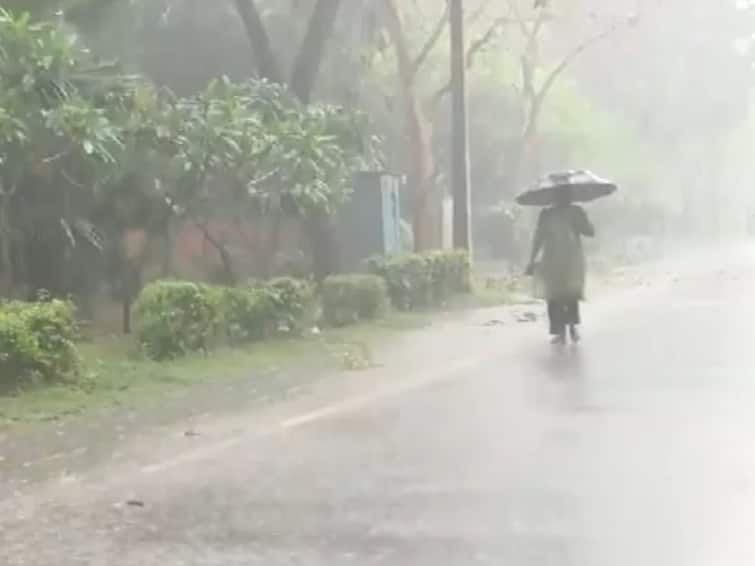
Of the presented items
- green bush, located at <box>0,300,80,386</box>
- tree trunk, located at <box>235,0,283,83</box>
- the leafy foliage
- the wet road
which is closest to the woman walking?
the leafy foliage

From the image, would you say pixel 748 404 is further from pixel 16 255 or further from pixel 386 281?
pixel 386 281

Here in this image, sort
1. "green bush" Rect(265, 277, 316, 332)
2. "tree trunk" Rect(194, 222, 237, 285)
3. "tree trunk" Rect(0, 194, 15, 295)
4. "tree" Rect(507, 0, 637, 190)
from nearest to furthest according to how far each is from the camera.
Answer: "tree trunk" Rect(0, 194, 15, 295), "green bush" Rect(265, 277, 316, 332), "tree trunk" Rect(194, 222, 237, 285), "tree" Rect(507, 0, 637, 190)

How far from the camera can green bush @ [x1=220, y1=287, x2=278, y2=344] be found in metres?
16.9

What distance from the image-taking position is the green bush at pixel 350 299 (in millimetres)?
20797

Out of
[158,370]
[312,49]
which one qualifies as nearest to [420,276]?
[312,49]

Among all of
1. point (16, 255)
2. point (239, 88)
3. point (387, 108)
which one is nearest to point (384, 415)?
point (16, 255)

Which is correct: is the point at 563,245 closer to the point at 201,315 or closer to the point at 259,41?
the point at 201,315

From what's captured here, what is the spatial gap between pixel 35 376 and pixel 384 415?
3.12 meters

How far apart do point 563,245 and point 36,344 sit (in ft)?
25.5

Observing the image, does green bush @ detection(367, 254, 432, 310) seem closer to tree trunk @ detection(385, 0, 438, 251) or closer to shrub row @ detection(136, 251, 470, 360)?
shrub row @ detection(136, 251, 470, 360)

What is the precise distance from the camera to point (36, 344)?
13.1m

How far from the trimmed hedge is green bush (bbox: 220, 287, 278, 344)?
526 centimetres

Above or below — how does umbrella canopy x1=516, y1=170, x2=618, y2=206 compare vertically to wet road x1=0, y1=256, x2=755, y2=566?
above

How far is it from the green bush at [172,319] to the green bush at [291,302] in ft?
6.97
